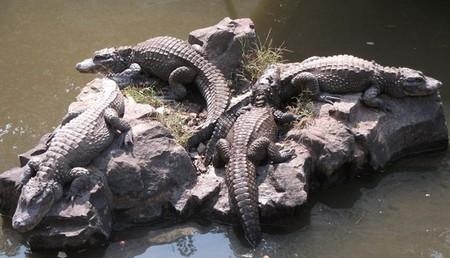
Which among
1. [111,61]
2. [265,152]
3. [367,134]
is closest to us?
[265,152]

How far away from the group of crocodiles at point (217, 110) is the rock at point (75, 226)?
115 millimetres

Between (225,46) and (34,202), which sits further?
(225,46)

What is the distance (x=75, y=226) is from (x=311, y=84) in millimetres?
3234

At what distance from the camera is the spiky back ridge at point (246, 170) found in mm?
6223

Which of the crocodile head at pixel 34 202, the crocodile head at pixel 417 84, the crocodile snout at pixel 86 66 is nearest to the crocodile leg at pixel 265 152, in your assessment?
the crocodile head at pixel 417 84

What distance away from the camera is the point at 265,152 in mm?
6820

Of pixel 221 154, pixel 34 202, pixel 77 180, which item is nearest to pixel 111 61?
pixel 221 154

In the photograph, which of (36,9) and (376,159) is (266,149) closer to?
(376,159)

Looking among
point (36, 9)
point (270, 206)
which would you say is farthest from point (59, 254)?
point (36, 9)

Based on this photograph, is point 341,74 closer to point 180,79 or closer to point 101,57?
point 180,79

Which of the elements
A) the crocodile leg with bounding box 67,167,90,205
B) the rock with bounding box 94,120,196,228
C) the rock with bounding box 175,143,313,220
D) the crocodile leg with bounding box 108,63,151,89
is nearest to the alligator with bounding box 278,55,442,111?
the rock with bounding box 175,143,313,220

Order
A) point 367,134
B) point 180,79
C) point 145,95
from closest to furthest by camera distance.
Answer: point 367,134 → point 145,95 → point 180,79

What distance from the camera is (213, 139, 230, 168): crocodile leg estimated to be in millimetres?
6816

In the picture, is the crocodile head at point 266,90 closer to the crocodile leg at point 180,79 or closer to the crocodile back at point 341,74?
the crocodile back at point 341,74
